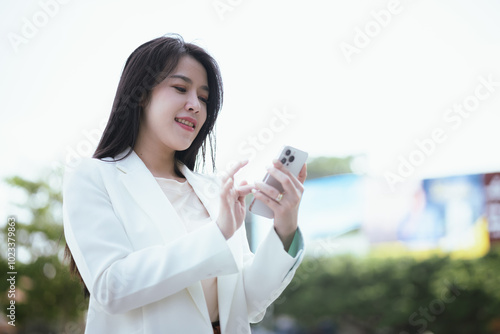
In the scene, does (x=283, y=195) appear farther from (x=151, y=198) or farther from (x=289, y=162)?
(x=151, y=198)

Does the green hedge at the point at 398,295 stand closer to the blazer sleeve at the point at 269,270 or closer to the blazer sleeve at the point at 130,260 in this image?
the blazer sleeve at the point at 269,270

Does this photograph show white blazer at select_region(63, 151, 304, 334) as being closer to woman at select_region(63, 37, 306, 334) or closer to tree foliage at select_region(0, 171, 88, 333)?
woman at select_region(63, 37, 306, 334)

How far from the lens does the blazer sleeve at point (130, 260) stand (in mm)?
1373

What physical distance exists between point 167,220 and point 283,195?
1.23ft

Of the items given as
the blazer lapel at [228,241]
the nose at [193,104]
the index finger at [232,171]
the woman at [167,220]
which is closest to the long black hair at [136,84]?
the woman at [167,220]

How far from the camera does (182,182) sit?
190 centimetres

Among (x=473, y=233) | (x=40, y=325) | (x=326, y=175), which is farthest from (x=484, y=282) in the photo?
(x=40, y=325)

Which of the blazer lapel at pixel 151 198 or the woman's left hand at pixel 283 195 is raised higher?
the woman's left hand at pixel 283 195

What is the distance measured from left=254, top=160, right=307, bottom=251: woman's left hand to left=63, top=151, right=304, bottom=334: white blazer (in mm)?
78

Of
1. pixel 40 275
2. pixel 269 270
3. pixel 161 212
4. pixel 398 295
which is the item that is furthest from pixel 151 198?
pixel 398 295

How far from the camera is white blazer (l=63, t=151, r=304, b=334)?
4.54ft

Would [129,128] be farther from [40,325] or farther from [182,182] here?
[40,325]

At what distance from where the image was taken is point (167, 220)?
1.58 m

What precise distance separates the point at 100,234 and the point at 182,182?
1.62 ft
